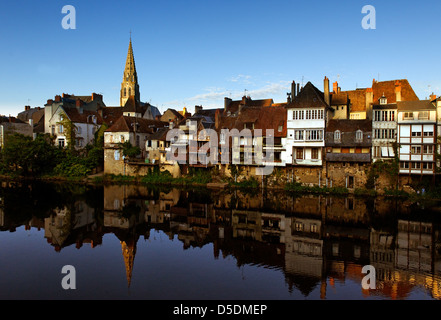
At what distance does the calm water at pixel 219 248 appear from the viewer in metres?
14.3

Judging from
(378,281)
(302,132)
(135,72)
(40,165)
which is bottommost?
(378,281)

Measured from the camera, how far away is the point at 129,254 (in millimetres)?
18891

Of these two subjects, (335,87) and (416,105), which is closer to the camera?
(416,105)

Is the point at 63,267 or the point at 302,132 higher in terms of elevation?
the point at 302,132

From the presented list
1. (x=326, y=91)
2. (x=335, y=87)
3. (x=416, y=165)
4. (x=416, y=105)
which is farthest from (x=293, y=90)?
(x=416, y=165)

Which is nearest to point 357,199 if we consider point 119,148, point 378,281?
point 378,281

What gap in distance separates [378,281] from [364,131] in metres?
25.0

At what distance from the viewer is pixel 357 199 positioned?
33938 mm

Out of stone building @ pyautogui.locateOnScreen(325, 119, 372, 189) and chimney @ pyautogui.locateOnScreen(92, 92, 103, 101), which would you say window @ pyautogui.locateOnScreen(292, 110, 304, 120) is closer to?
stone building @ pyautogui.locateOnScreen(325, 119, 372, 189)

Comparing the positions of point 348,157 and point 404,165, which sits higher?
point 348,157

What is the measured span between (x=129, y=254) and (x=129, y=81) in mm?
74240

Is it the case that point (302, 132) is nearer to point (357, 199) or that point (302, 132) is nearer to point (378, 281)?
point (357, 199)

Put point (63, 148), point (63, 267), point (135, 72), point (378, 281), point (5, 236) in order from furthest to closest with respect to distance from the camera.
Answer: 1. point (135, 72)
2. point (63, 148)
3. point (5, 236)
4. point (63, 267)
5. point (378, 281)

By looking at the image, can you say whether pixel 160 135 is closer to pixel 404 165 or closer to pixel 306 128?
pixel 306 128
